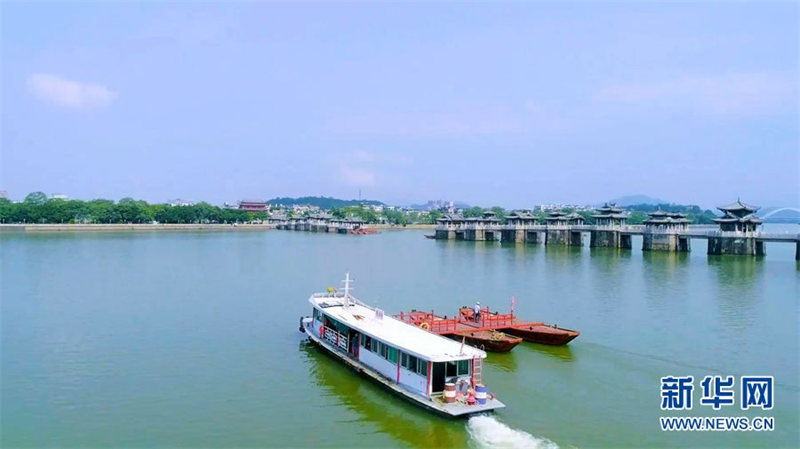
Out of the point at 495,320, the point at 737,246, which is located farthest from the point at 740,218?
the point at 495,320

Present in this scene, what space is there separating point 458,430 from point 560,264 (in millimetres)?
45655

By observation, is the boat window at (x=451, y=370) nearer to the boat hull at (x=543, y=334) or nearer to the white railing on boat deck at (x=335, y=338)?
the white railing on boat deck at (x=335, y=338)

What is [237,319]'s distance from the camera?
28.7 meters

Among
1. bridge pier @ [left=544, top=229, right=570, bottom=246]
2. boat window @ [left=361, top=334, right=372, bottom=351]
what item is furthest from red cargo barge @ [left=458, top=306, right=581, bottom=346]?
bridge pier @ [left=544, top=229, right=570, bottom=246]

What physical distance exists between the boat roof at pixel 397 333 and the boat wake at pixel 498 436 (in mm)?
1720

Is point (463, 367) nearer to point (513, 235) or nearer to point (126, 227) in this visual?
point (513, 235)

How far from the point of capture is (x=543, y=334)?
78.2ft

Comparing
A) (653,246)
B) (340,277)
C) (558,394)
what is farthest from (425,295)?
(653,246)

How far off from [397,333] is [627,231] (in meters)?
64.7

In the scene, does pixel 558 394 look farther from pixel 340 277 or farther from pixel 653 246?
pixel 653 246

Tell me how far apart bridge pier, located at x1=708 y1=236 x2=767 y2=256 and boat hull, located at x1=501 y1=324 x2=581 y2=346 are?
158 ft

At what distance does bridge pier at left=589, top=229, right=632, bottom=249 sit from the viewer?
77688mm

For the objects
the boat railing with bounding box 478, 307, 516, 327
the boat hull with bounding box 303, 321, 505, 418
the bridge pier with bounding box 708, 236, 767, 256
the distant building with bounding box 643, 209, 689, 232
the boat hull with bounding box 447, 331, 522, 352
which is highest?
the distant building with bounding box 643, 209, 689, 232

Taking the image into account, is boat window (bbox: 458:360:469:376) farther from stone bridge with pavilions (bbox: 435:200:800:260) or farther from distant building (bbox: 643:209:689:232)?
distant building (bbox: 643:209:689:232)
